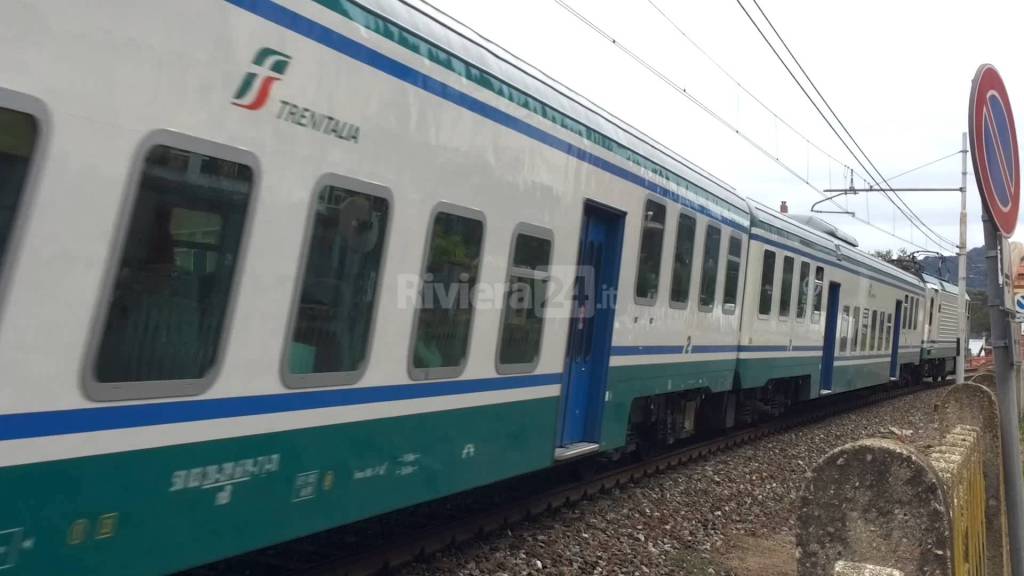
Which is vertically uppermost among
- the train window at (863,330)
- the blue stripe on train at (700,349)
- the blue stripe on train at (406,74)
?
the blue stripe on train at (406,74)

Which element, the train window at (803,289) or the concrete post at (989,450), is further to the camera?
the train window at (803,289)

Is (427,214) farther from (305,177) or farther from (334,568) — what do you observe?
(334,568)

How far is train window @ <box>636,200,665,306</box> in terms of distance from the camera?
817 cm

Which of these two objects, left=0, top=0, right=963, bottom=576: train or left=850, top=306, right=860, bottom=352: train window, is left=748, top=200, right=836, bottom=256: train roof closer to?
left=850, top=306, right=860, bottom=352: train window

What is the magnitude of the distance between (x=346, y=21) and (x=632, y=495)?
5731 millimetres

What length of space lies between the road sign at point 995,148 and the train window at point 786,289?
9535 millimetres

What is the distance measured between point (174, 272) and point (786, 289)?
442 inches

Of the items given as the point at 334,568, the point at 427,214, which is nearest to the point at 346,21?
the point at 427,214

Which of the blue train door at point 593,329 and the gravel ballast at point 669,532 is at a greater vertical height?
the blue train door at point 593,329

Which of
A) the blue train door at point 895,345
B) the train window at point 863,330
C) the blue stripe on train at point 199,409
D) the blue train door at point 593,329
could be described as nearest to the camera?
the blue stripe on train at point 199,409

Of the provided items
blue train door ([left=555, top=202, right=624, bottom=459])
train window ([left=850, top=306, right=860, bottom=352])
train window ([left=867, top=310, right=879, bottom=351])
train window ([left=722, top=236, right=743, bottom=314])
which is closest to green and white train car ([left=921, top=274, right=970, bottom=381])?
train window ([left=867, top=310, right=879, bottom=351])

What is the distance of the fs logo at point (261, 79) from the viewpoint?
379 cm

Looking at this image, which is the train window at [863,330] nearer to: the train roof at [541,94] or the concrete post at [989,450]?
the train roof at [541,94]

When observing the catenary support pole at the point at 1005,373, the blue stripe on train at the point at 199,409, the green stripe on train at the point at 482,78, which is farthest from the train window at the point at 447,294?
the catenary support pole at the point at 1005,373
